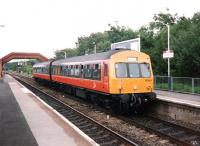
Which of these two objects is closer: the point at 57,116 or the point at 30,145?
the point at 30,145

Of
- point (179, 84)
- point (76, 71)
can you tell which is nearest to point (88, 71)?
point (76, 71)

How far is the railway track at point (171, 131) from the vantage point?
491 inches

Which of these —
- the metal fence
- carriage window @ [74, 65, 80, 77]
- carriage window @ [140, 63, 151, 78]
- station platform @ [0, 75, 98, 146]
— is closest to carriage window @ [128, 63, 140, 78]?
carriage window @ [140, 63, 151, 78]

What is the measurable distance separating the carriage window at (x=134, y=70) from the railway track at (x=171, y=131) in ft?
6.55

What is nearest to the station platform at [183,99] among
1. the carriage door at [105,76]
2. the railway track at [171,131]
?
the railway track at [171,131]

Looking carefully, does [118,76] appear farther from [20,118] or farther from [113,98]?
[20,118]

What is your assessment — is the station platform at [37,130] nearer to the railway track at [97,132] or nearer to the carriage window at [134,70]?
the railway track at [97,132]

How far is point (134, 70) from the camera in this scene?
19031 mm

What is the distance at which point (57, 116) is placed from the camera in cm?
1697

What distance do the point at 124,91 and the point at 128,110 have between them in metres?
1.05

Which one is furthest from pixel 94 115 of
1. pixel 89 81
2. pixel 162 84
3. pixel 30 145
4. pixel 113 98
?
pixel 162 84

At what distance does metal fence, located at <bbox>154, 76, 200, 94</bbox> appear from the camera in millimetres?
25264

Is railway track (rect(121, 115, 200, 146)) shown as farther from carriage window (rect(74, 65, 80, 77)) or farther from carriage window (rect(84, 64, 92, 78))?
carriage window (rect(74, 65, 80, 77))

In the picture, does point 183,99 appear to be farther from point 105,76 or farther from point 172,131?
point 172,131
